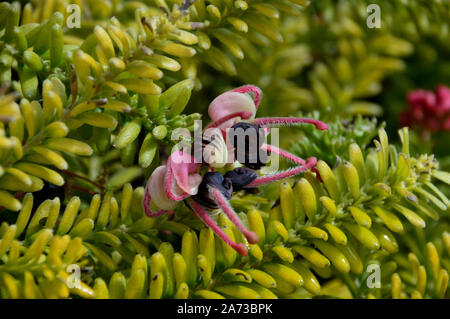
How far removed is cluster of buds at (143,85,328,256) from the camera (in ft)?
2.35

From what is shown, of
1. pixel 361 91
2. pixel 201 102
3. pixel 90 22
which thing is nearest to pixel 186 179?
pixel 90 22

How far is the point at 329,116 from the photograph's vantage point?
114cm

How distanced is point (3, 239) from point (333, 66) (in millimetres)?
1135

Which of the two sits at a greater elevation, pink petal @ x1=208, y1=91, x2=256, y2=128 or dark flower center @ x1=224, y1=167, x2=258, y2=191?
pink petal @ x1=208, y1=91, x2=256, y2=128

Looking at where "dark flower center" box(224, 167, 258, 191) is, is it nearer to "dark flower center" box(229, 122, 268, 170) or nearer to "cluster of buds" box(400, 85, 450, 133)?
"dark flower center" box(229, 122, 268, 170)

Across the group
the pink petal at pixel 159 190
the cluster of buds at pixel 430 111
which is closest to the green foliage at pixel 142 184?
the pink petal at pixel 159 190

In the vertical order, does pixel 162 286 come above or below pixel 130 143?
below

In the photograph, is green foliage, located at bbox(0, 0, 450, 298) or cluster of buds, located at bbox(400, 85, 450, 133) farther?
cluster of buds, located at bbox(400, 85, 450, 133)

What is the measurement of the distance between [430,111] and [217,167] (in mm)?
854

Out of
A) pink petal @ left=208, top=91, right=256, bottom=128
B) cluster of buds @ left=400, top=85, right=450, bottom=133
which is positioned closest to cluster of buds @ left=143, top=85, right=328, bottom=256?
pink petal @ left=208, top=91, right=256, bottom=128

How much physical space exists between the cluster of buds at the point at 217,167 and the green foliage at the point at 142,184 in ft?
0.14

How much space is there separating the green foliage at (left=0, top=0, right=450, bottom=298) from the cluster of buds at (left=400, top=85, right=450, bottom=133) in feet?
1.45

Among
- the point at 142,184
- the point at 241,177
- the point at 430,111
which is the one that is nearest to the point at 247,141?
the point at 241,177
